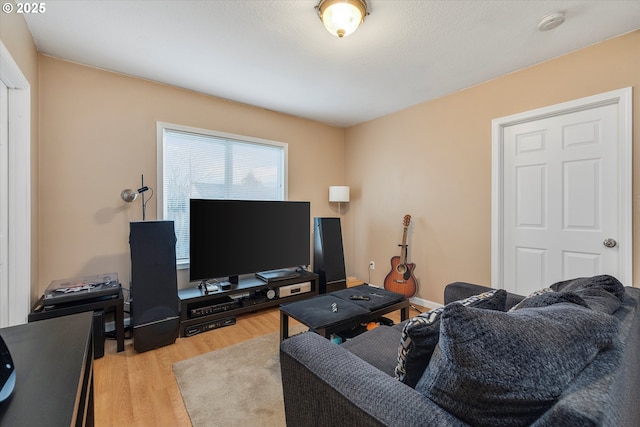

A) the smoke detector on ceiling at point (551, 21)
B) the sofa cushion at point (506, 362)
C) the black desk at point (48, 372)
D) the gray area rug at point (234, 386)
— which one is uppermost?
the smoke detector on ceiling at point (551, 21)

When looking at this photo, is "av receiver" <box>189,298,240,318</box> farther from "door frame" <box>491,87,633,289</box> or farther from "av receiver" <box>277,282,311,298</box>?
"door frame" <box>491,87,633,289</box>

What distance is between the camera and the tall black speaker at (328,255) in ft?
11.9

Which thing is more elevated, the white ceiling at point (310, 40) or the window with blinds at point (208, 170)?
the white ceiling at point (310, 40)

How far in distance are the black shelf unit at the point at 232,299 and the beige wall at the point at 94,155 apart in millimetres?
454

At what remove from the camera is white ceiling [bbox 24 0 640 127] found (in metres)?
1.79

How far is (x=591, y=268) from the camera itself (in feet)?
7.47

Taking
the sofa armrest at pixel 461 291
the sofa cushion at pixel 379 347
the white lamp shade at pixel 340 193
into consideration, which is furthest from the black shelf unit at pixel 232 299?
the sofa armrest at pixel 461 291

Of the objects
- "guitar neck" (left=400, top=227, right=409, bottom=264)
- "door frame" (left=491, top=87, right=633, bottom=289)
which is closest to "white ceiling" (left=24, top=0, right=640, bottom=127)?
"door frame" (left=491, top=87, right=633, bottom=289)

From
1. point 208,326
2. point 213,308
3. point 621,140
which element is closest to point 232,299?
point 213,308

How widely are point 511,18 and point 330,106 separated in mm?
1974

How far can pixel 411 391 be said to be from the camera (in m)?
0.76

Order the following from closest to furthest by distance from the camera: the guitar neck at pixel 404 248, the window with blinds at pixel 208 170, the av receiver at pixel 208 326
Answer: the av receiver at pixel 208 326 → the window with blinds at pixel 208 170 → the guitar neck at pixel 404 248

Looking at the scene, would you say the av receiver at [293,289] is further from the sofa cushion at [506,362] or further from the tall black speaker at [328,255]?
the sofa cushion at [506,362]

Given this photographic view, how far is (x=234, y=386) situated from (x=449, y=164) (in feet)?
9.53
